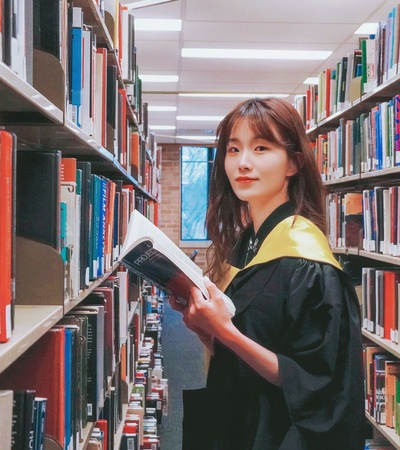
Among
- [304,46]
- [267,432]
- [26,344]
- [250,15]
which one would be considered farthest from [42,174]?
[304,46]

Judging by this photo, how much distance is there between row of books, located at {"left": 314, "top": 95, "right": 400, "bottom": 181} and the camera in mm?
2516

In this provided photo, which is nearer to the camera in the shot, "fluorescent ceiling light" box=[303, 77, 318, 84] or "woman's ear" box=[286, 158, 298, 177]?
"woman's ear" box=[286, 158, 298, 177]

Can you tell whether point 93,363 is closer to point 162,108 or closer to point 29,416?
point 29,416

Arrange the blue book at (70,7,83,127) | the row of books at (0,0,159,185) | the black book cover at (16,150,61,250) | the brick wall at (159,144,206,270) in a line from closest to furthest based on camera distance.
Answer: the row of books at (0,0,159,185)
the black book cover at (16,150,61,250)
the blue book at (70,7,83,127)
the brick wall at (159,144,206,270)

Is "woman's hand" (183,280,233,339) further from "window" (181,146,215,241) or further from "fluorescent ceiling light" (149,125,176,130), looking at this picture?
"window" (181,146,215,241)

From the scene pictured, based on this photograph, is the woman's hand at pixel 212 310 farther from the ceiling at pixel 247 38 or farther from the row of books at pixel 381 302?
the ceiling at pixel 247 38

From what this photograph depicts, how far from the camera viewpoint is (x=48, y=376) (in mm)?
1086

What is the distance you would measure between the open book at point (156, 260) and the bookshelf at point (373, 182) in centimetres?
141

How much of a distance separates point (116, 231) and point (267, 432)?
40.3 inches

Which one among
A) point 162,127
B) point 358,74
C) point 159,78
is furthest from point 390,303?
point 162,127

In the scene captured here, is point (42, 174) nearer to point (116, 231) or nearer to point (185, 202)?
point (116, 231)

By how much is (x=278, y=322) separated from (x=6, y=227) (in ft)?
2.30

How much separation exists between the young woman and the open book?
37mm

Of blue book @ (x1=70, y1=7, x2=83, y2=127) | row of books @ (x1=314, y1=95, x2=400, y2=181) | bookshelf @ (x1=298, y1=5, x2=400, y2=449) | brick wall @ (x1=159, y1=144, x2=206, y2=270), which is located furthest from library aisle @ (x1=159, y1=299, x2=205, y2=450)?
brick wall @ (x1=159, y1=144, x2=206, y2=270)
